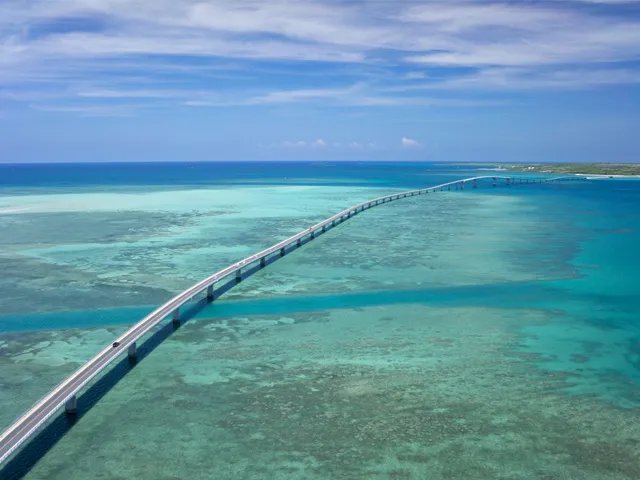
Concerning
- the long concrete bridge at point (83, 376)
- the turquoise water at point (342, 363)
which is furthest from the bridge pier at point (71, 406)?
the turquoise water at point (342, 363)

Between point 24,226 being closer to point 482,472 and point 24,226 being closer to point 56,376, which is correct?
point 56,376

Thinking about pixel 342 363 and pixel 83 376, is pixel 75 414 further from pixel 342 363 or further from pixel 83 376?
pixel 342 363

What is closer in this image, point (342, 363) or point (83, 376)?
point (83, 376)

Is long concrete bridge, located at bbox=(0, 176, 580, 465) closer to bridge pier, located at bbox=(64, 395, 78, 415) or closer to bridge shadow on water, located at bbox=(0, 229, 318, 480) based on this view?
bridge pier, located at bbox=(64, 395, 78, 415)

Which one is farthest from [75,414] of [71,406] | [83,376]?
[83,376]

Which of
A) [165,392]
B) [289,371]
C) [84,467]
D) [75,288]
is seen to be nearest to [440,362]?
[289,371]

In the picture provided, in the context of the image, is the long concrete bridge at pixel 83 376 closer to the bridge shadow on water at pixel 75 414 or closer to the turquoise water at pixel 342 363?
the bridge shadow on water at pixel 75 414
